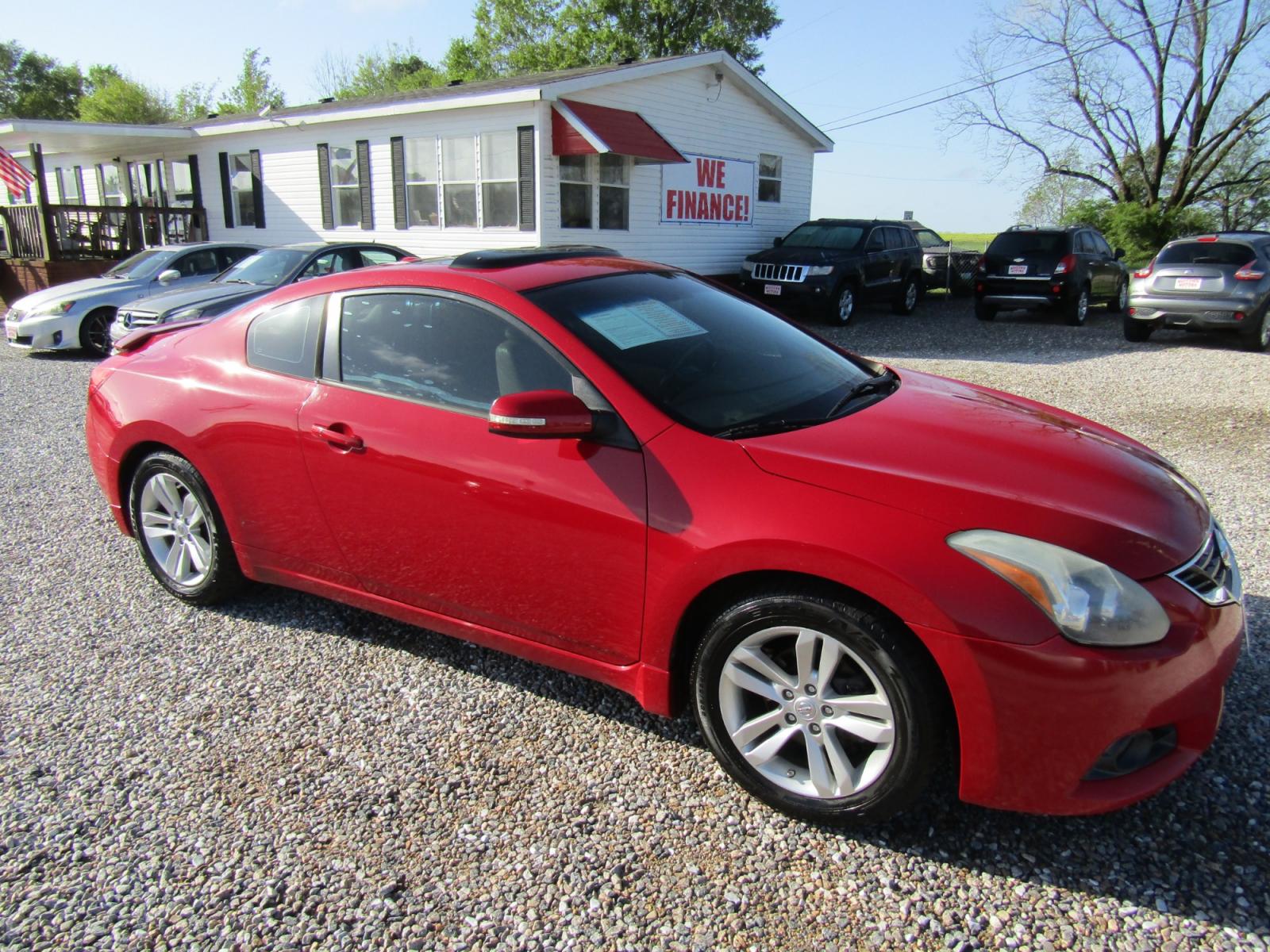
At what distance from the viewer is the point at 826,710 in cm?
239

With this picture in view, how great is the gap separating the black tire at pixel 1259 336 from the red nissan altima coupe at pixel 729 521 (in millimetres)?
10956

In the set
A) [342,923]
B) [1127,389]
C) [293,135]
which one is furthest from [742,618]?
[293,135]

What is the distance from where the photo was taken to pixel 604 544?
263 cm

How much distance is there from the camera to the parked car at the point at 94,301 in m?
11.3

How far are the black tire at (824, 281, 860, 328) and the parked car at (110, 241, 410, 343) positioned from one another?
688 cm

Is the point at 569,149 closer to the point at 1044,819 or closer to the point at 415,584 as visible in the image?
the point at 415,584

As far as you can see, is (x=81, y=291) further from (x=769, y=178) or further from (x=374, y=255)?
(x=769, y=178)

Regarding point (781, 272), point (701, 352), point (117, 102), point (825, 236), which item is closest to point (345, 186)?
point (781, 272)

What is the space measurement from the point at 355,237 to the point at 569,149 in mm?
5242

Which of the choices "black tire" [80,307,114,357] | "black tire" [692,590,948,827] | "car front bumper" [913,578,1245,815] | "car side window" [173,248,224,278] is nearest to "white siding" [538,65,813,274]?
"car side window" [173,248,224,278]

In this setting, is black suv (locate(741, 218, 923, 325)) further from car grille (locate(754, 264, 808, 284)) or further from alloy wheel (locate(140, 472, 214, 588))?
alloy wheel (locate(140, 472, 214, 588))

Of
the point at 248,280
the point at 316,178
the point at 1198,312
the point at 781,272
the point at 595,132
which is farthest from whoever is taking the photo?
the point at 316,178

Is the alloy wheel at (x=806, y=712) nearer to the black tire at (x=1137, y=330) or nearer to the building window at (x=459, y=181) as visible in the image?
the black tire at (x=1137, y=330)

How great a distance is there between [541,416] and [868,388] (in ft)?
4.34
